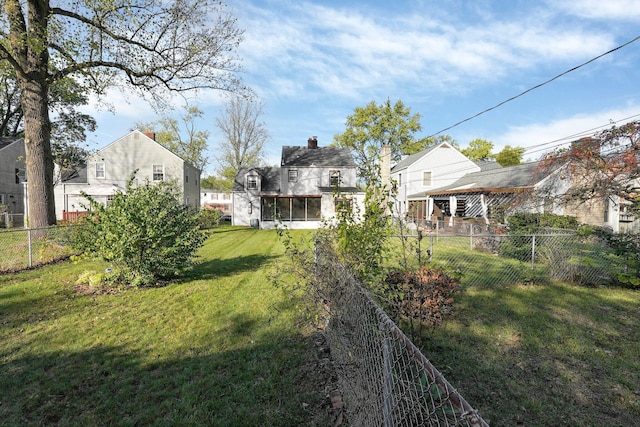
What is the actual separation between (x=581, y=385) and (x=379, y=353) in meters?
3.03

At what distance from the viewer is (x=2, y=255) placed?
9594 mm

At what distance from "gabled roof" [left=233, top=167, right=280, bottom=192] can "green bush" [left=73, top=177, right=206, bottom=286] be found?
2040 cm

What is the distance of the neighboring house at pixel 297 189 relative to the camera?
26.3m

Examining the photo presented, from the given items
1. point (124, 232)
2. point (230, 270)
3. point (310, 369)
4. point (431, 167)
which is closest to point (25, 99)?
point (124, 232)

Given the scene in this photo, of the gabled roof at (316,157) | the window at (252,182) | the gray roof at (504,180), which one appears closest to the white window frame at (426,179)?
the gray roof at (504,180)

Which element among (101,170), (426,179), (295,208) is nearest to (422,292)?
(295,208)

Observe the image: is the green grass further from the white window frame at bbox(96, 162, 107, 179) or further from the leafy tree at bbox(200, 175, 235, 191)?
the leafy tree at bbox(200, 175, 235, 191)

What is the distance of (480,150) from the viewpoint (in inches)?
1834

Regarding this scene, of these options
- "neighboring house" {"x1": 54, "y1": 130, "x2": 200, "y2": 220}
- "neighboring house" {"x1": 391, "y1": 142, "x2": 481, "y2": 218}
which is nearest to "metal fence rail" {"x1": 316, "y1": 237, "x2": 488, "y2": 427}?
"neighboring house" {"x1": 54, "y1": 130, "x2": 200, "y2": 220}

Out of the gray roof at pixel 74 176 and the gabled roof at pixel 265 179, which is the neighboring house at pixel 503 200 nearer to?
the gabled roof at pixel 265 179

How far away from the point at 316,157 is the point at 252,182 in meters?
6.01

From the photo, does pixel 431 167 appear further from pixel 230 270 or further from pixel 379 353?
pixel 379 353

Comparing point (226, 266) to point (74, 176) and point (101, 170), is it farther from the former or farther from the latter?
point (74, 176)

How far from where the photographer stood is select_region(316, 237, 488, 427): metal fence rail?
5.03ft
